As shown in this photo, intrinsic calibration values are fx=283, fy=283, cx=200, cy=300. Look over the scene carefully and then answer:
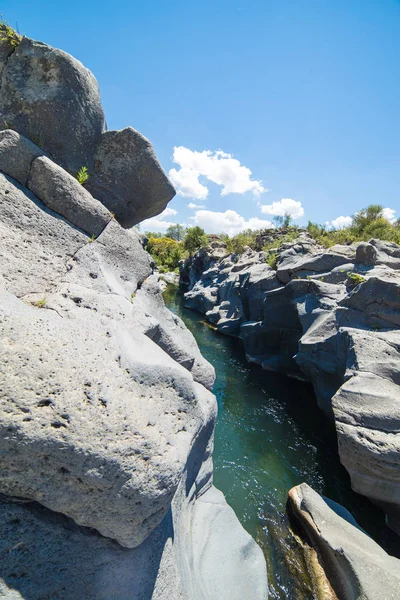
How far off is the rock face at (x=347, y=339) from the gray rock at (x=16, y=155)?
982 cm

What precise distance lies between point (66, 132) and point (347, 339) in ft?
35.6

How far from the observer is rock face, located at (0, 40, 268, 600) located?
2.89 m

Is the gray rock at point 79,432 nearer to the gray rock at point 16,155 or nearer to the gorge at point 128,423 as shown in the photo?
the gorge at point 128,423

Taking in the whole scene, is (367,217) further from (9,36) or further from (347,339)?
(9,36)

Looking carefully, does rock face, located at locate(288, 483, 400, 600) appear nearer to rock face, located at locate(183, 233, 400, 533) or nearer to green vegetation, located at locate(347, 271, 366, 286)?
rock face, located at locate(183, 233, 400, 533)

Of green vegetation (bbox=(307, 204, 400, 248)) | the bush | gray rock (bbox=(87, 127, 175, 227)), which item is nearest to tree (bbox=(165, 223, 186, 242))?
the bush

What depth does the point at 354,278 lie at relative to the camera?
1330 centimetres

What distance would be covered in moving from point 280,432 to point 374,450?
4.55m

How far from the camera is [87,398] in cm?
313

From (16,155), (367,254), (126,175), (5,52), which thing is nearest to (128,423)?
(16,155)

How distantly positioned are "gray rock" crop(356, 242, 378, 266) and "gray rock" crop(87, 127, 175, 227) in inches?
432

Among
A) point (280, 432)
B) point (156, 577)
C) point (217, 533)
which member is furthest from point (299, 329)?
point (156, 577)

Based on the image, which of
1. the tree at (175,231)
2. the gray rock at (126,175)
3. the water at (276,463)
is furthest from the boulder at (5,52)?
the tree at (175,231)

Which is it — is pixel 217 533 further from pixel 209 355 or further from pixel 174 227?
pixel 174 227
